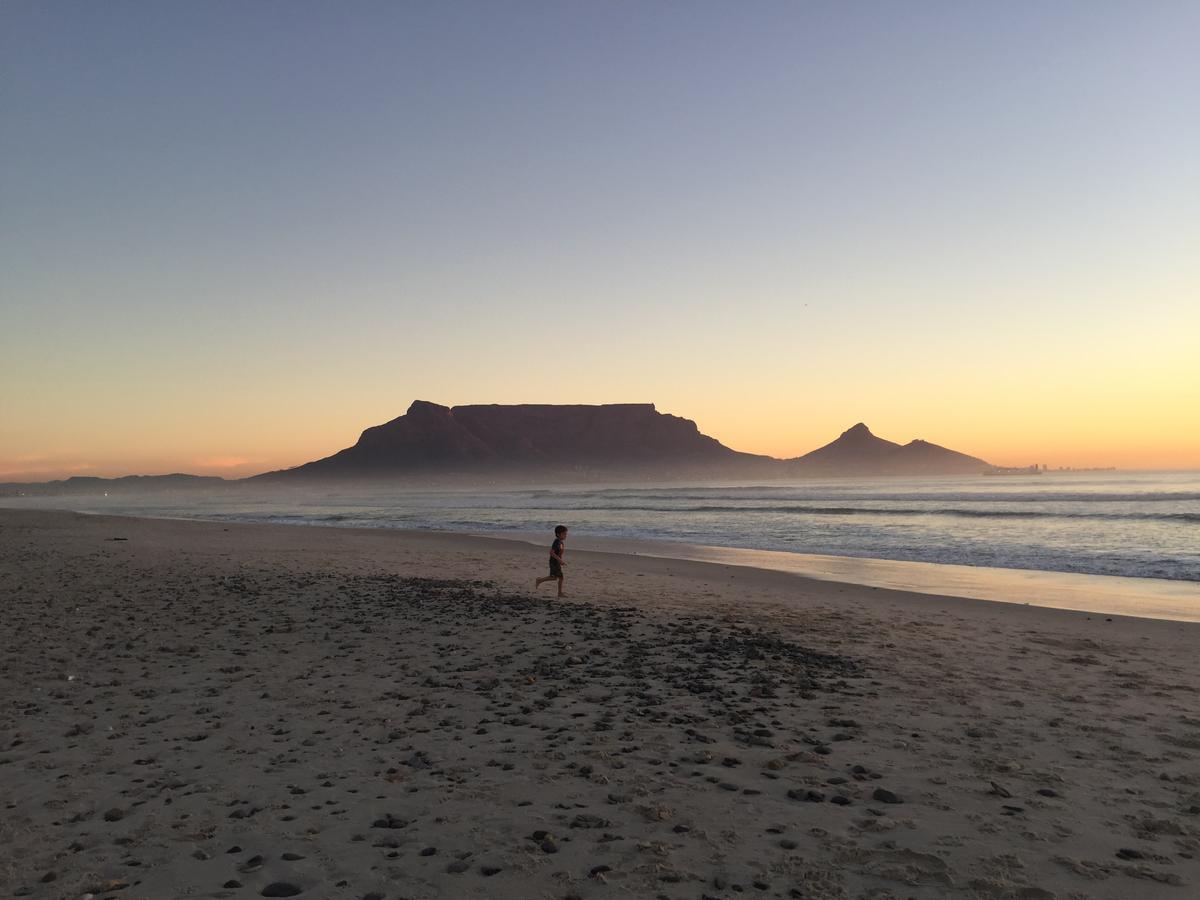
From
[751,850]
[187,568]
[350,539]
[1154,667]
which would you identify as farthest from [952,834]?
[350,539]

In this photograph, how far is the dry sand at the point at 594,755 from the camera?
4.26m

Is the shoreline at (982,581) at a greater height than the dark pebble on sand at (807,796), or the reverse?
the dark pebble on sand at (807,796)

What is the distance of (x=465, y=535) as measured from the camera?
35.8 metres

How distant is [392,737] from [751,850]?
363cm

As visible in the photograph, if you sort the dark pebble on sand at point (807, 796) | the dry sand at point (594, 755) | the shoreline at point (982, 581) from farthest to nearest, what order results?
the shoreline at point (982, 581)
the dark pebble on sand at point (807, 796)
the dry sand at point (594, 755)

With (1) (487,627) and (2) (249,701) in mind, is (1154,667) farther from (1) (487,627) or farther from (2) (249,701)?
(2) (249,701)

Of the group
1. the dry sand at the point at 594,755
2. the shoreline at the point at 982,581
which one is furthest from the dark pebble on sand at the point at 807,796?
the shoreline at the point at 982,581

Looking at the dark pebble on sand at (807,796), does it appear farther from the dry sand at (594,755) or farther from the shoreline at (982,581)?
the shoreline at (982,581)

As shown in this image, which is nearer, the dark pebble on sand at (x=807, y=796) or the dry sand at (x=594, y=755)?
the dry sand at (x=594, y=755)

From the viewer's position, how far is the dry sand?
4262 mm

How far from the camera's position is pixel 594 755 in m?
6.07

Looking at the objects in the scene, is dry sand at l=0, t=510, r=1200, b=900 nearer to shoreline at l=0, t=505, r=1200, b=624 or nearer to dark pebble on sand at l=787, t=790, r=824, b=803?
dark pebble on sand at l=787, t=790, r=824, b=803

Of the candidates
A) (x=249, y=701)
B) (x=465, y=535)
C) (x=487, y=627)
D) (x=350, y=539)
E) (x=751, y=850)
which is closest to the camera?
(x=751, y=850)

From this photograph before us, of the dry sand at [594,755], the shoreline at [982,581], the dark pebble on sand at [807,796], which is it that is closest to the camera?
the dry sand at [594,755]
